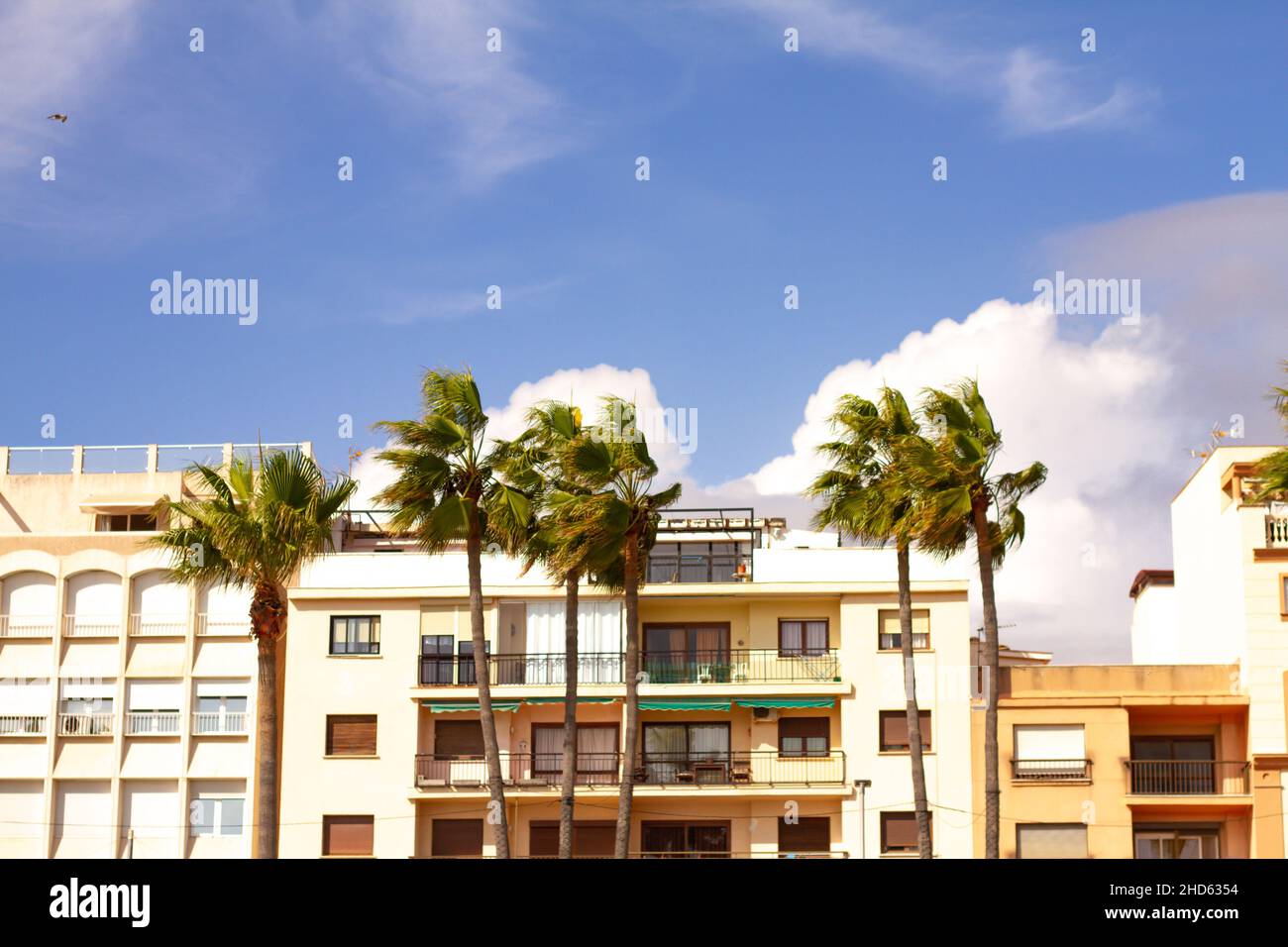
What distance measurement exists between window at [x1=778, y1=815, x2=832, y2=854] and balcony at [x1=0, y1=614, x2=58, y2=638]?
23.6 metres

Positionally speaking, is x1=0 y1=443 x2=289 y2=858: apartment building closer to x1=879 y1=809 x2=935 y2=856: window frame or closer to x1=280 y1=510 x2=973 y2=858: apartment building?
x1=280 y1=510 x2=973 y2=858: apartment building

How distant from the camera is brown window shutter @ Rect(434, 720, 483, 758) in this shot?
49.6 m

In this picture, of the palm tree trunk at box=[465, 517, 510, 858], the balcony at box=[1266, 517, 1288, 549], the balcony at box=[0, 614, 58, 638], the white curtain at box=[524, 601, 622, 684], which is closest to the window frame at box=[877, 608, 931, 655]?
the white curtain at box=[524, 601, 622, 684]

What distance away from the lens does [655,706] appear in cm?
4834

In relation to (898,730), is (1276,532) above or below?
above

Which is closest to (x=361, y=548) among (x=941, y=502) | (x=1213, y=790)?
(x=941, y=502)

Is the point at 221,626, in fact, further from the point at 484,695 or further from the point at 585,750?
the point at 484,695

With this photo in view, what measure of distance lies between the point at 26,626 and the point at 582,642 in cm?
1801

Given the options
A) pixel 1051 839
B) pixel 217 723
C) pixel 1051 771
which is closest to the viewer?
pixel 1051 839

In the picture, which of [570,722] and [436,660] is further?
[436,660]

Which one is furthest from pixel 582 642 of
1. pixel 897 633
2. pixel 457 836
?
pixel 897 633

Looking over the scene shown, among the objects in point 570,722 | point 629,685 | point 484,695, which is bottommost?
point 570,722

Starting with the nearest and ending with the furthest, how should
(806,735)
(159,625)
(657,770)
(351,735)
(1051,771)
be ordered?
1. (1051,771)
2. (657,770)
3. (806,735)
4. (351,735)
5. (159,625)
